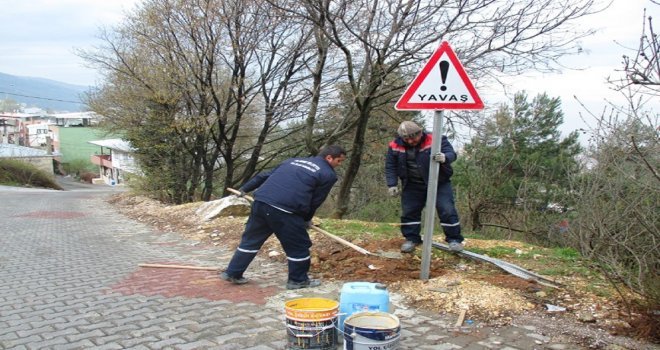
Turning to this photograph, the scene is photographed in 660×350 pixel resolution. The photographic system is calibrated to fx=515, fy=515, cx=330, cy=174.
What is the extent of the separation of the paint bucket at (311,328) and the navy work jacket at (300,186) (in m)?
1.78

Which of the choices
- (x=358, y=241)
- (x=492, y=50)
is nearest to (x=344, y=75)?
(x=492, y=50)

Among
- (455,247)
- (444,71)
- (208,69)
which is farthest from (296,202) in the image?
(208,69)

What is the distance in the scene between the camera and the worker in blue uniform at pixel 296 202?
5414 mm

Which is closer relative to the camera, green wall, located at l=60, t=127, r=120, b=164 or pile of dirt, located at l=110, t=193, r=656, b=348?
pile of dirt, located at l=110, t=193, r=656, b=348

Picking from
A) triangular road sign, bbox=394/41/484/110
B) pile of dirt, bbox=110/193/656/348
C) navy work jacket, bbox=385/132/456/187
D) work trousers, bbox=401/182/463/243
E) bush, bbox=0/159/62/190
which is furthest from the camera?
bush, bbox=0/159/62/190

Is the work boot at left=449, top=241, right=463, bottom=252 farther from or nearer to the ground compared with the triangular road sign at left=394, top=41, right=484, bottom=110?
nearer to the ground

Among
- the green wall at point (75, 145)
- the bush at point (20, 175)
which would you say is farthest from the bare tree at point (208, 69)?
the green wall at point (75, 145)

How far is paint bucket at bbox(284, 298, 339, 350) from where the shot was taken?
3.63 m

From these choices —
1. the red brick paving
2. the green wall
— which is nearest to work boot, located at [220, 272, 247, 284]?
the red brick paving

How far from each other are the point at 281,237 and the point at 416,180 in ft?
6.57

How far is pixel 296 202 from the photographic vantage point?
5383mm

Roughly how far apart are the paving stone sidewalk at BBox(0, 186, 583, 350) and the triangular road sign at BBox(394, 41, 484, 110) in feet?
6.57

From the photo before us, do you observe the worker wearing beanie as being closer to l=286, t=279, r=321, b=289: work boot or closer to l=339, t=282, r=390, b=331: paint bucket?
l=286, t=279, r=321, b=289: work boot

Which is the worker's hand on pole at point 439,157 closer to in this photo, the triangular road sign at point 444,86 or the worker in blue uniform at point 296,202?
the triangular road sign at point 444,86
